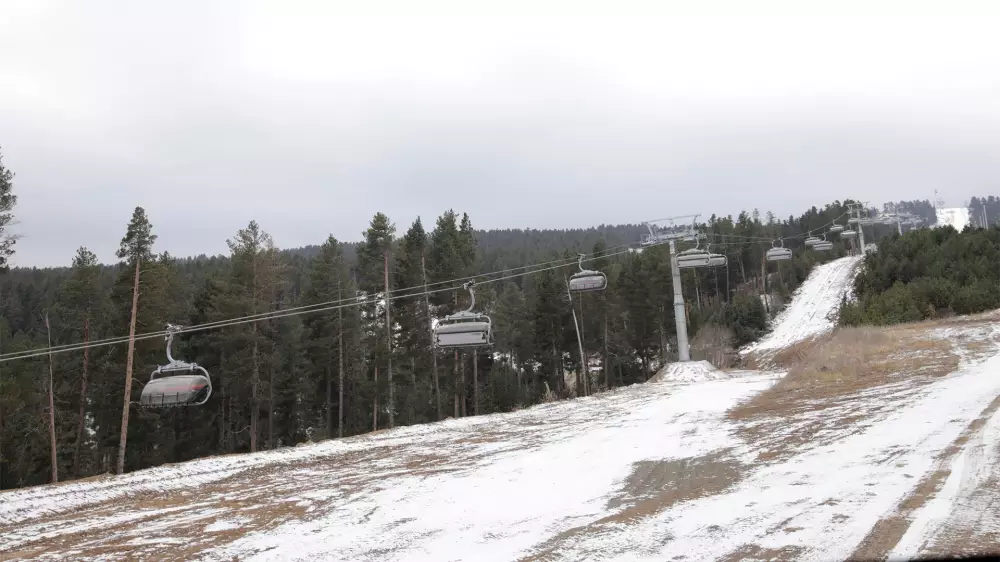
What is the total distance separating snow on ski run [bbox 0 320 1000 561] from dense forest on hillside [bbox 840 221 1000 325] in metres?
23.7

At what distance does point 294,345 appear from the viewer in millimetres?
37938

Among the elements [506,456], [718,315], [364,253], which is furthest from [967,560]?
[718,315]

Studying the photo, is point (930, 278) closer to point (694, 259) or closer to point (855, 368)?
point (694, 259)

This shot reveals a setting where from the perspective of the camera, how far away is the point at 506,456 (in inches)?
478

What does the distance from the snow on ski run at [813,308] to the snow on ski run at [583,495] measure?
93.8 ft

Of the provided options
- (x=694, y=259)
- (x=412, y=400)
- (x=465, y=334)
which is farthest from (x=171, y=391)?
(x=412, y=400)

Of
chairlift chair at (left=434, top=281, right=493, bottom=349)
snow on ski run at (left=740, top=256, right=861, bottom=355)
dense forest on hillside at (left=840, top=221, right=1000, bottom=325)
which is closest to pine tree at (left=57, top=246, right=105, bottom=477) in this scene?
chairlift chair at (left=434, top=281, right=493, bottom=349)

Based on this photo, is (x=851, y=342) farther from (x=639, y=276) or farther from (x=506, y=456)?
(x=639, y=276)

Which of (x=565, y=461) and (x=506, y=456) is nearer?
(x=565, y=461)

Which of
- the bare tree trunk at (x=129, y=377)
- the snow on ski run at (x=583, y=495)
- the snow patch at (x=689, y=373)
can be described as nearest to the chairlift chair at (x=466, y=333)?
the snow on ski run at (x=583, y=495)

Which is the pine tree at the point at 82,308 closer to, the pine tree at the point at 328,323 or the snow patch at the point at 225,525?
the pine tree at the point at 328,323

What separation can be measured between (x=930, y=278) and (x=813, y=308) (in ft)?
41.9

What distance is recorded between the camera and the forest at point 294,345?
30.7 metres

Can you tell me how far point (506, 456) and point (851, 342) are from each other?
21.2m
